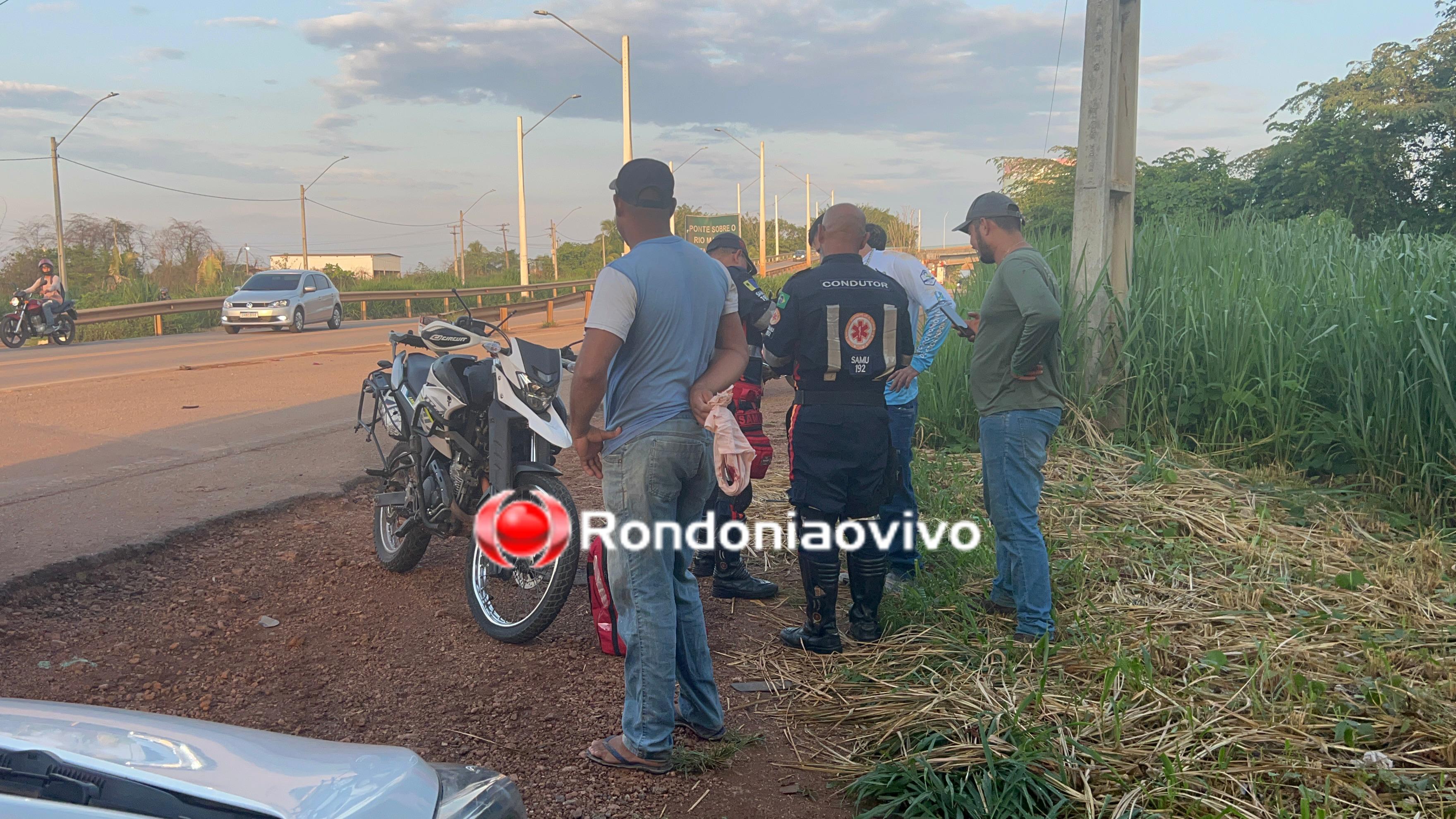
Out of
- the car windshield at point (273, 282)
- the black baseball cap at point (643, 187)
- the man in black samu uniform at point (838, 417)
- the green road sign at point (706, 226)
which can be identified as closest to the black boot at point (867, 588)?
the man in black samu uniform at point (838, 417)

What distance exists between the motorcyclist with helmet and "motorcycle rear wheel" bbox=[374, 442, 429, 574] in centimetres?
1733

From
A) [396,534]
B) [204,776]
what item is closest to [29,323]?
[396,534]

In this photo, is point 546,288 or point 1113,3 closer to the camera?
point 1113,3

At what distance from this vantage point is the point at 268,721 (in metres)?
3.66

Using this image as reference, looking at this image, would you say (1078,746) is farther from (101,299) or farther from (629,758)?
(101,299)

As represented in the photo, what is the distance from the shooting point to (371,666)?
4.18 m

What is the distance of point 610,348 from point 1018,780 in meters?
1.77

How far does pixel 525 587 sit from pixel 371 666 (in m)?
0.69

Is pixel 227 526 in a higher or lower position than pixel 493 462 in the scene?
lower

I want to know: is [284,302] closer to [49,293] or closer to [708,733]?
[49,293]

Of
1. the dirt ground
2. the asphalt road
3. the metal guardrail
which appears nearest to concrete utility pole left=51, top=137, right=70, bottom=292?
the metal guardrail

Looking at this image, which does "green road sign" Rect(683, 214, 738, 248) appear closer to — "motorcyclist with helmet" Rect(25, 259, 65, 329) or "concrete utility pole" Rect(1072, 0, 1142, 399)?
"motorcyclist with helmet" Rect(25, 259, 65, 329)

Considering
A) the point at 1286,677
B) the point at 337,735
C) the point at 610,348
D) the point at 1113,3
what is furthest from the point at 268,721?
the point at 1113,3

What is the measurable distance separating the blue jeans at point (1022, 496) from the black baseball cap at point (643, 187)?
6.22 ft
